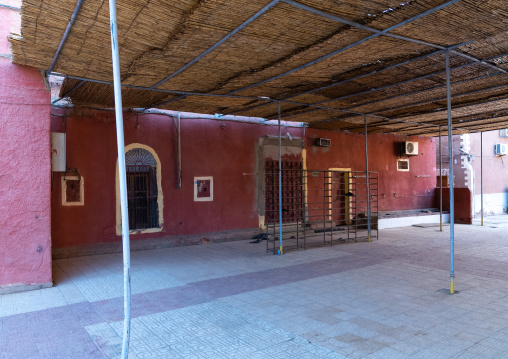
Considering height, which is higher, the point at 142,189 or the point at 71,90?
the point at 71,90

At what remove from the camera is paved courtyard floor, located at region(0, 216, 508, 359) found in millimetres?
3697

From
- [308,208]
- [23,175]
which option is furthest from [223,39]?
[308,208]

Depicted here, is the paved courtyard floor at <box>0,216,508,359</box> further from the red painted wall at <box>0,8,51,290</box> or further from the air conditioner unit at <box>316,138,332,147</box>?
the air conditioner unit at <box>316,138,332,147</box>

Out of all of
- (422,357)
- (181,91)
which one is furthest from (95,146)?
(422,357)

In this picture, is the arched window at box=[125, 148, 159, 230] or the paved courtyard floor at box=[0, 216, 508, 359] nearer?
the paved courtyard floor at box=[0, 216, 508, 359]

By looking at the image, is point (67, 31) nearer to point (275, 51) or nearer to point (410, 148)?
point (275, 51)

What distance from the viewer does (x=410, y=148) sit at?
47.5 feet

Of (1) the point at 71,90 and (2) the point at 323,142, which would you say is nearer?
(1) the point at 71,90

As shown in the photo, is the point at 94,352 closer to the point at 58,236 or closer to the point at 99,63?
the point at 99,63

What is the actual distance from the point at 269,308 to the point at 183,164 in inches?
213

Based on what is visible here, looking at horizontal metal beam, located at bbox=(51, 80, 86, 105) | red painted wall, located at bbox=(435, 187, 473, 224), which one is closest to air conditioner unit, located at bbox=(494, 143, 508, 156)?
red painted wall, located at bbox=(435, 187, 473, 224)

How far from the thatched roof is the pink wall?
775 millimetres

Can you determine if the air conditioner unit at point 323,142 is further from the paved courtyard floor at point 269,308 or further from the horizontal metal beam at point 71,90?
the horizontal metal beam at point 71,90

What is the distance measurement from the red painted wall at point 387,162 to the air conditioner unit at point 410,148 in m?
0.34
